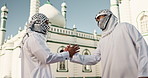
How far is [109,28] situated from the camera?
2.14 meters

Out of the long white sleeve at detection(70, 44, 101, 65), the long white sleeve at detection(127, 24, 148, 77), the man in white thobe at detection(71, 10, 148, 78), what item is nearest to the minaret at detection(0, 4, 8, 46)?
the long white sleeve at detection(70, 44, 101, 65)

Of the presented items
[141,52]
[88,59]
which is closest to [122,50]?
[141,52]

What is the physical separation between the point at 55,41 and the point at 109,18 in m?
8.90

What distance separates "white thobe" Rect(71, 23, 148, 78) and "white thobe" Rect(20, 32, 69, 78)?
0.67 m

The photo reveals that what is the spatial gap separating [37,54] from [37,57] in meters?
0.06

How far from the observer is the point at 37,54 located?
7.00 ft

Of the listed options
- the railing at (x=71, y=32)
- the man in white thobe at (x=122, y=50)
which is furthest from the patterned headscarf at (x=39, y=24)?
the railing at (x=71, y=32)

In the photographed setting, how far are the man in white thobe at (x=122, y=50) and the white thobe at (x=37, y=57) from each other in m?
0.67

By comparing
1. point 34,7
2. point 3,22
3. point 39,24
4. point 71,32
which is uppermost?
point 34,7

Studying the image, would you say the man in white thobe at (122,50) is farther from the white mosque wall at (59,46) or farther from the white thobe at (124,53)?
the white mosque wall at (59,46)

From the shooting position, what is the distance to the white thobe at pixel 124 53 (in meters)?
1.71

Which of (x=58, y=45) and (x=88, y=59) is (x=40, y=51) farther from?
(x=58, y=45)

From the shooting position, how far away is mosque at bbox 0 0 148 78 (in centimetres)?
906

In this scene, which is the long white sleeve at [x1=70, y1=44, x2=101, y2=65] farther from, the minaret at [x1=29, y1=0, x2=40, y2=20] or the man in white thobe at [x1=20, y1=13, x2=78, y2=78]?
the minaret at [x1=29, y1=0, x2=40, y2=20]
